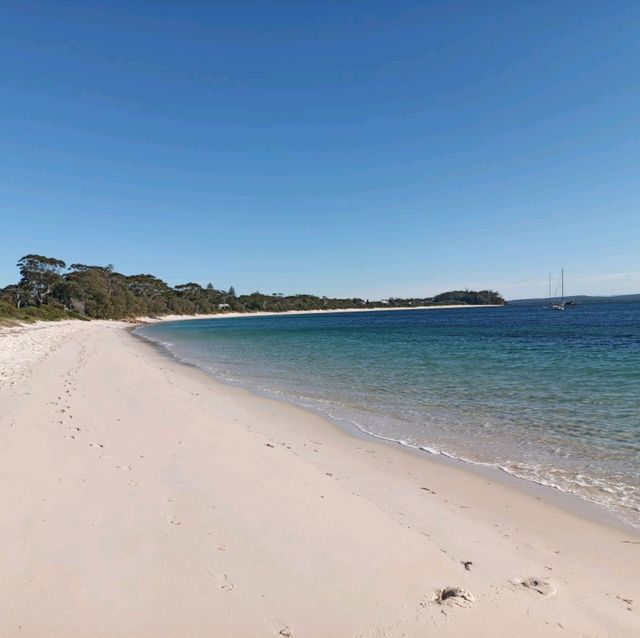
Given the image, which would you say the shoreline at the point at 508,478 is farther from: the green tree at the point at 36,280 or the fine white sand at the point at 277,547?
the green tree at the point at 36,280

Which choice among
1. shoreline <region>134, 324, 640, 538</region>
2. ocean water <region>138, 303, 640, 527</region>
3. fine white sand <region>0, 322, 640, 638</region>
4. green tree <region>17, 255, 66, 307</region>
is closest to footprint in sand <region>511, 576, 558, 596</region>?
fine white sand <region>0, 322, 640, 638</region>

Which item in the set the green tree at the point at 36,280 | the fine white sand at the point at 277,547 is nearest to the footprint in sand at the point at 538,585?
the fine white sand at the point at 277,547

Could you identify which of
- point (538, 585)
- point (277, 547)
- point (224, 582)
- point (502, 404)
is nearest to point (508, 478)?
point (538, 585)

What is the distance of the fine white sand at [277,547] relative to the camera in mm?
3295

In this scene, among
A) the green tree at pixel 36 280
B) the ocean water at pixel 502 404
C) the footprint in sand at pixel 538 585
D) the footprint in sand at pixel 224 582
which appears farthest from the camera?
the green tree at pixel 36 280

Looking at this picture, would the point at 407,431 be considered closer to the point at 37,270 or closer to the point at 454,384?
the point at 454,384

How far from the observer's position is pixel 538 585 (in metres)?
3.94

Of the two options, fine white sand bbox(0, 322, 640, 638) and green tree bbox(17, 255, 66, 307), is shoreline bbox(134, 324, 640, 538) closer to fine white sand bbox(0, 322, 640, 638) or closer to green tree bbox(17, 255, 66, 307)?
fine white sand bbox(0, 322, 640, 638)

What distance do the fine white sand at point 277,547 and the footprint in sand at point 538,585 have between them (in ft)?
0.07

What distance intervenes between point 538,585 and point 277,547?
7.98 feet

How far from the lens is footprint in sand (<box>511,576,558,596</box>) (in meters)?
3.83

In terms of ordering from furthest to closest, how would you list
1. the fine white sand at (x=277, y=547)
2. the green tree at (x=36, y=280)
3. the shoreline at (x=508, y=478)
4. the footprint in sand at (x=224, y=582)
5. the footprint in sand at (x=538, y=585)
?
1. the green tree at (x=36, y=280)
2. the shoreline at (x=508, y=478)
3. the footprint in sand at (x=538, y=585)
4. the footprint in sand at (x=224, y=582)
5. the fine white sand at (x=277, y=547)

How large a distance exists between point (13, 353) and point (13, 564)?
22224 millimetres

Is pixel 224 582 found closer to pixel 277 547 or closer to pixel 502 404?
pixel 277 547
